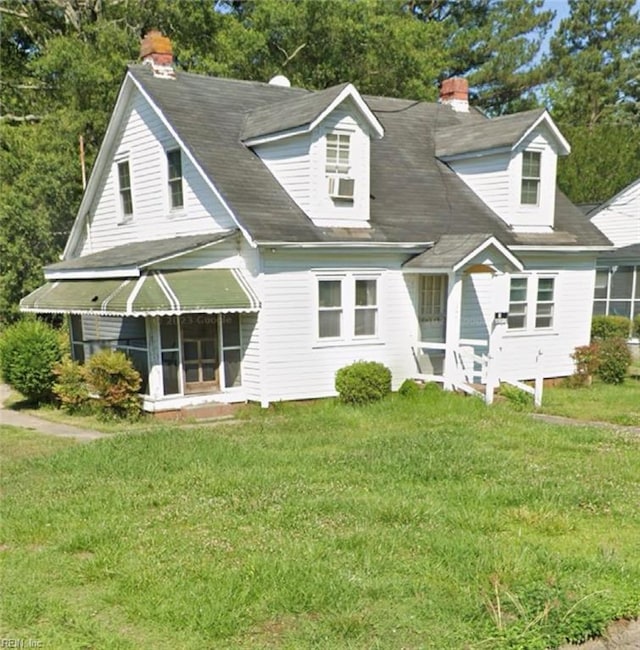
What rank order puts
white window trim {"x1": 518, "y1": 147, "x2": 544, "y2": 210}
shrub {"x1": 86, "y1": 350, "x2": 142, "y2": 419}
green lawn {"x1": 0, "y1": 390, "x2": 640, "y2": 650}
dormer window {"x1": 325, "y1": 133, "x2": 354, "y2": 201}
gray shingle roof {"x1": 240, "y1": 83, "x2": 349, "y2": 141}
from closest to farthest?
green lawn {"x1": 0, "y1": 390, "x2": 640, "y2": 650}
shrub {"x1": 86, "y1": 350, "x2": 142, "y2": 419}
gray shingle roof {"x1": 240, "y1": 83, "x2": 349, "y2": 141}
dormer window {"x1": 325, "y1": 133, "x2": 354, "y2": 201}
white window trim {"x1": 518, "y1": 147, "x2": 544, "y2": 210}

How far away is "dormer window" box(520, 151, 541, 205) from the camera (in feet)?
52.9

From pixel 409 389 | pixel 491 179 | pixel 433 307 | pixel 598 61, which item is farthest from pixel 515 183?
pixel 598 61

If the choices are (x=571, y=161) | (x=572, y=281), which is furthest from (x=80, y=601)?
(x=571, y=161)

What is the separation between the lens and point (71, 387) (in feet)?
43.0

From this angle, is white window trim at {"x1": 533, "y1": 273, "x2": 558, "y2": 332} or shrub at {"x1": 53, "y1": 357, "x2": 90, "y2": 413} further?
white window trim at {"x1": 533, "y1": 273, "x2": 558, "y2": 332}

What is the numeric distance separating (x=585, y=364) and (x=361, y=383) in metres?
6.46

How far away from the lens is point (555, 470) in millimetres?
8336

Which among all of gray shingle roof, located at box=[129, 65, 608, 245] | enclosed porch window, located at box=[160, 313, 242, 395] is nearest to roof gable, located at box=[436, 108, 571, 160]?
gray shingle roof, located at box=[129, 65, 608, 245]

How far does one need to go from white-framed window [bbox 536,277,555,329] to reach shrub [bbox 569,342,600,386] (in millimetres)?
1017

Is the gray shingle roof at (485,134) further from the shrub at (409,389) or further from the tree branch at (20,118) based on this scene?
the tree branch at (20,118)

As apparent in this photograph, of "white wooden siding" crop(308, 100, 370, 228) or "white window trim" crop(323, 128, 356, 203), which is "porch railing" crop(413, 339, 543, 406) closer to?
"white wooden siding" crop(308, 100, 370, 228)

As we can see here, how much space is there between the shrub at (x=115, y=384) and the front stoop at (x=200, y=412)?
55 cm

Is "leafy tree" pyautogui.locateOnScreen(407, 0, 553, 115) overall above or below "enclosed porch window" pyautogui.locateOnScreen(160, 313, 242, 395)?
above

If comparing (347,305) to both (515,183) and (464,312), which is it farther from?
(515,183)
